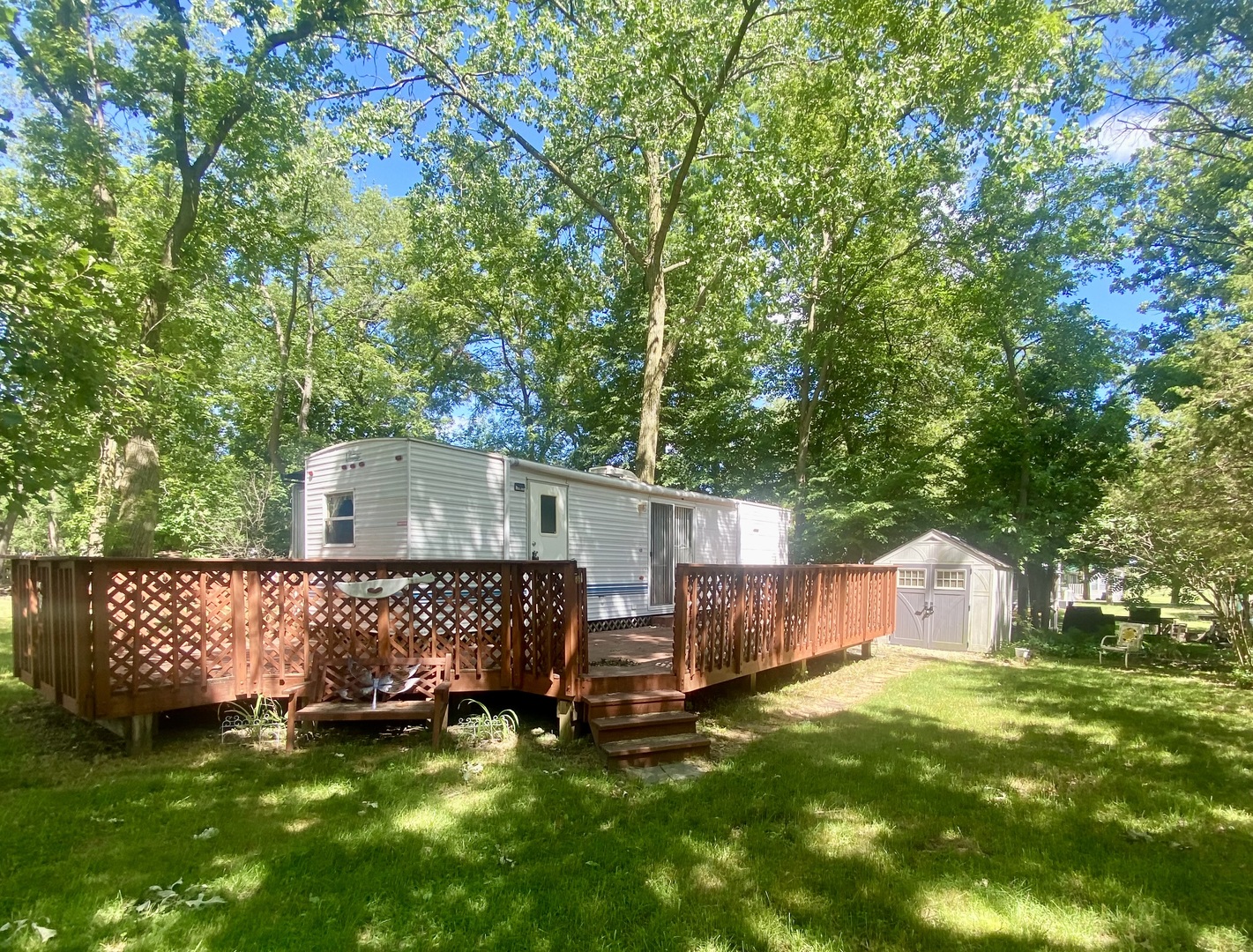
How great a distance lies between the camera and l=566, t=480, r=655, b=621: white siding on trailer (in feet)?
30.7

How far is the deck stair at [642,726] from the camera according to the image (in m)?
4.70

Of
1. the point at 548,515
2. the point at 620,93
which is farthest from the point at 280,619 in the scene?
the point at 620,93

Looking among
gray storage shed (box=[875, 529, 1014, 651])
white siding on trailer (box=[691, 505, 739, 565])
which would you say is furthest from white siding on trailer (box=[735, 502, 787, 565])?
gray storage shed (box=[875, 529, 1014, 651])

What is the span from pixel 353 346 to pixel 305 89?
473 inches

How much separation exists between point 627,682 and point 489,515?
3.57m

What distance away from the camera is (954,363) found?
17.1 meters

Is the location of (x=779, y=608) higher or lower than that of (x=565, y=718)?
higher

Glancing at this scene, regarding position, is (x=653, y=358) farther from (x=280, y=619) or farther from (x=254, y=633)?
(x=254, y=633)

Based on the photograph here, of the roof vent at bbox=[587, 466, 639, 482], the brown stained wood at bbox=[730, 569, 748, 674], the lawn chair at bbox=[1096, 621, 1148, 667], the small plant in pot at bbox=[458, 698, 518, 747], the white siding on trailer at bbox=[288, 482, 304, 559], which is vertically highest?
the roof vent at bbox=[587, 466, 639, 482]

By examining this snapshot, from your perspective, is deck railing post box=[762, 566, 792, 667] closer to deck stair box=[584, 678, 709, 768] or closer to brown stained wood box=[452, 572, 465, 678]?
deck stair box=[584, 678, 709, 768]

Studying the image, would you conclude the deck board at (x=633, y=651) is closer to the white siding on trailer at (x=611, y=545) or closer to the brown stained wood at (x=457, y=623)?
the white siding on trailer at (x=611, y=545)

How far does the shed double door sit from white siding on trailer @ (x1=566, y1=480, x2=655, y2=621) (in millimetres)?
5529

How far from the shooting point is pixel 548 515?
9.01 m

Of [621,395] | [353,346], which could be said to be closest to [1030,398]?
[621,395]
